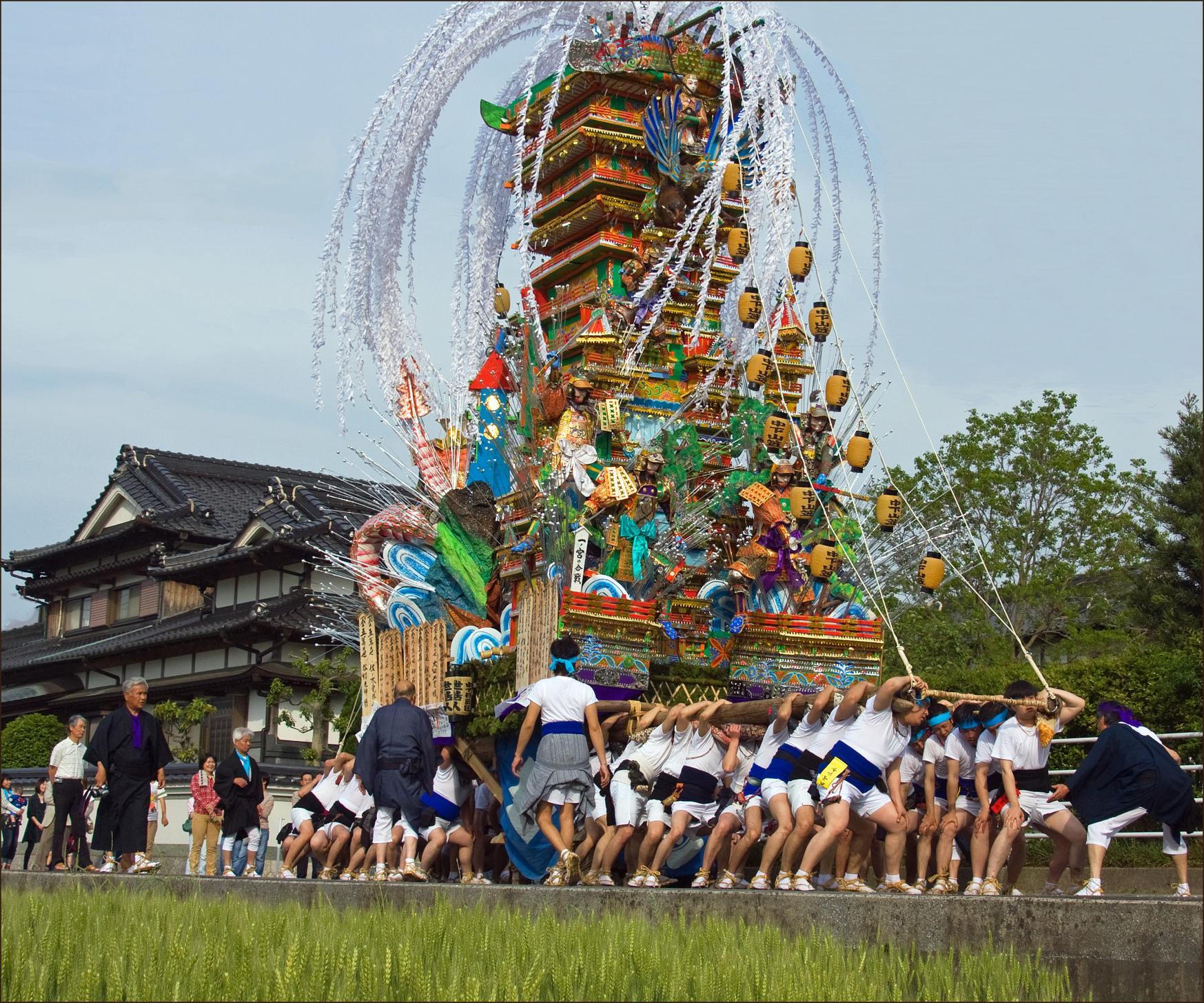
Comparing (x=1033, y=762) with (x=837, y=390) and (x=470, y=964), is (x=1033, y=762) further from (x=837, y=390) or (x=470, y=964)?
(x=837, y=390)

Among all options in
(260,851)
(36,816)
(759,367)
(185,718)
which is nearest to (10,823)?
(36,816)

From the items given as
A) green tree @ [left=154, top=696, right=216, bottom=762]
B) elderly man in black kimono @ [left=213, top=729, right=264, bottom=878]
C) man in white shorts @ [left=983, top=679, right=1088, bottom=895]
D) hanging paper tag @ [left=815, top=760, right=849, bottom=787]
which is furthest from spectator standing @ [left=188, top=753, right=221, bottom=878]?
green tree @ [left=154, top=696, right=216, bottom=762]

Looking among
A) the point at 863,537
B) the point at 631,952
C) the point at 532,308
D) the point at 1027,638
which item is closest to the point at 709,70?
the point at 532,308

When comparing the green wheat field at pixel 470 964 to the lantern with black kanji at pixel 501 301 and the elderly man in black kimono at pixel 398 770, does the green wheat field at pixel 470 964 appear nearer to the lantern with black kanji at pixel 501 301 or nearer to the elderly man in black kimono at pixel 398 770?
the elderly man in black kimono at pixel 398 770

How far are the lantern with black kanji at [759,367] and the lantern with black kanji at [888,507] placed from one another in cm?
181

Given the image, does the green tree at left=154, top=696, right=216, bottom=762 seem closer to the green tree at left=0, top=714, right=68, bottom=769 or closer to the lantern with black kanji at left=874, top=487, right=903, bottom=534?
the green tree at left=0, top=714, right=68, bottom=769

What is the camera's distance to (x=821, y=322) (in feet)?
47.2

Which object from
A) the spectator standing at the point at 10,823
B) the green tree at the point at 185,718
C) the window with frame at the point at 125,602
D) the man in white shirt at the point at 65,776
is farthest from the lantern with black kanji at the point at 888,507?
the window with frame at the point at 125,602

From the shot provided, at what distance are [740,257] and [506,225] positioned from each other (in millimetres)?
3581

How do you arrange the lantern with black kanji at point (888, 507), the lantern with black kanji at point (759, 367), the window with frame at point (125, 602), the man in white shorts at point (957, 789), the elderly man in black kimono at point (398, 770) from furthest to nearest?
1. the window with frame at point (125, 602)
2. the lantern with black kanji at point (759, 367)
3. the lantern with black kanji at point (888, 507)
4. the elderly man in black kimono at point (398, 770)
5. the man in white shorts at point (957, 789)

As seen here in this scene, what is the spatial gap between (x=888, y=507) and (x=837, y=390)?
133 cm

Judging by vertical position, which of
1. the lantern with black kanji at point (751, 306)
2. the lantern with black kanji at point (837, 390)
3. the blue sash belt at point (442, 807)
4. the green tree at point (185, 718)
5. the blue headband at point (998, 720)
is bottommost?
the blue sash belt at point (442, 807)

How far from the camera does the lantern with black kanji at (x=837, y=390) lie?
45.8ft

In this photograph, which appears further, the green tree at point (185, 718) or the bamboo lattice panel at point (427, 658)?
the green tree at point (185, 718)
